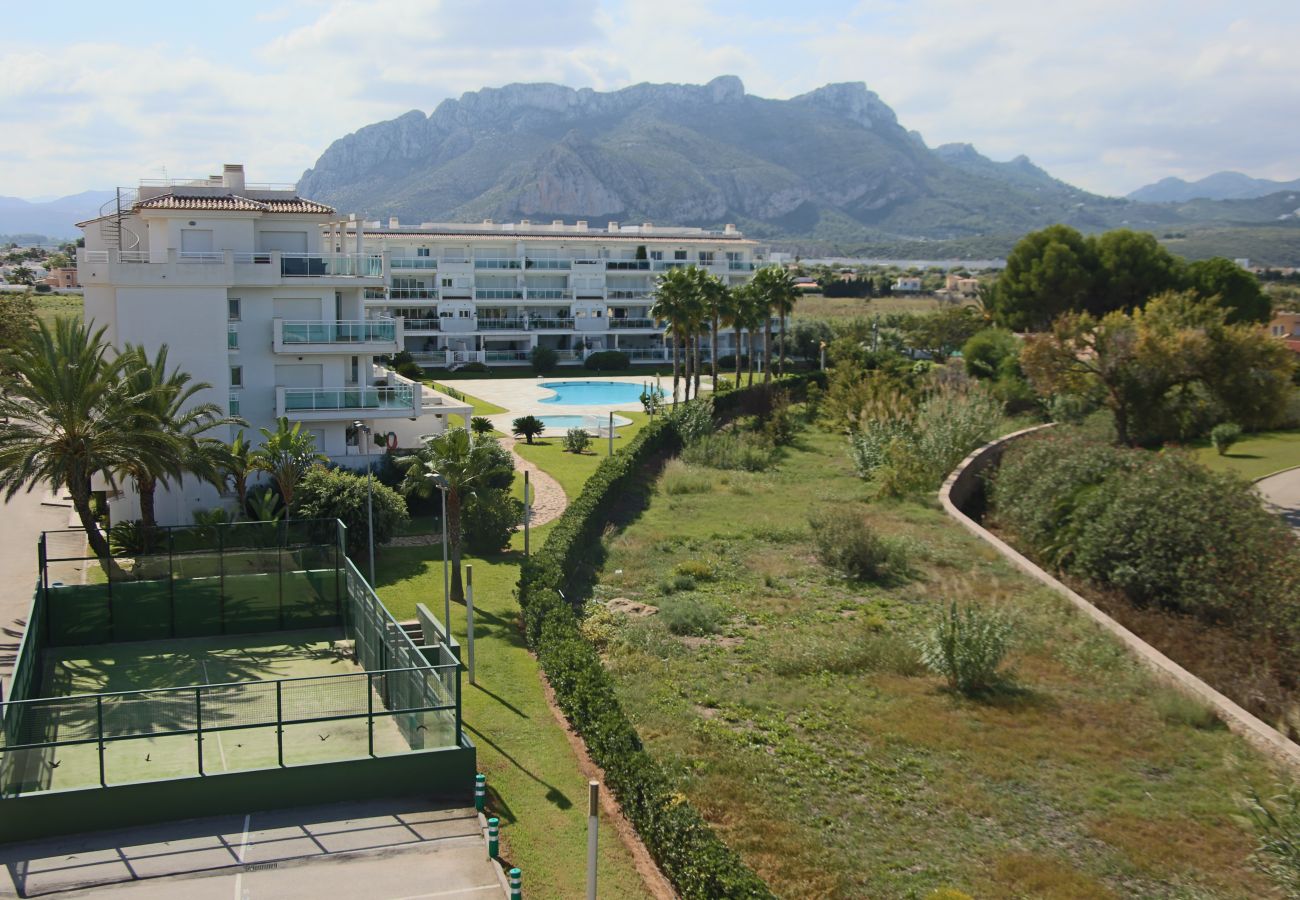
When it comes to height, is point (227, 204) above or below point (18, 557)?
above

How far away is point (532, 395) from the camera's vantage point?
62594 mm

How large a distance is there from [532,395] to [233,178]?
88.7 ft

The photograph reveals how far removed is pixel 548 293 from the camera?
254 ft

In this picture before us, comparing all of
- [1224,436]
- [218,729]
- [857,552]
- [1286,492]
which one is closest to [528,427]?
[857,552]

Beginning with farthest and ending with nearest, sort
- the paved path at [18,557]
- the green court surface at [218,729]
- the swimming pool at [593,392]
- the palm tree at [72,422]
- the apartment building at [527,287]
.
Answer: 1. the apartment building at [527,287]
2. the swimming pool at [593,392]
3. the palm tree at [72,422]
4. the paved path at [18,557]
5. the green court surface at [218,729]

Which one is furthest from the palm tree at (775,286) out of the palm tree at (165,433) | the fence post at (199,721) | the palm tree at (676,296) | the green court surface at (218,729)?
the fence post at (199,721)

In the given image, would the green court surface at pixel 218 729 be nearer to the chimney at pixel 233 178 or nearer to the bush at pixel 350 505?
the bush at pixel 350 505

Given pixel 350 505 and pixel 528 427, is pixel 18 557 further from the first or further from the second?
pixel 528 427

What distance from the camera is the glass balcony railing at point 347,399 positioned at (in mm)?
33594

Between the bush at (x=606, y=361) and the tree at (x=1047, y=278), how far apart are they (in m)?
26.0

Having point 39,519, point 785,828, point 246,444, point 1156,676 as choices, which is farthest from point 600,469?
point 785,828

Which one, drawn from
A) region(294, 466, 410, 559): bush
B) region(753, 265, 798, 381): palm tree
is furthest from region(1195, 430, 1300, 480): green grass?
region(294, 466, 410, 559): bush

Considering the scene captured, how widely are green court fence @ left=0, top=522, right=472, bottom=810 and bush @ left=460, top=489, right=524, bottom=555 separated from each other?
5948 millimetres

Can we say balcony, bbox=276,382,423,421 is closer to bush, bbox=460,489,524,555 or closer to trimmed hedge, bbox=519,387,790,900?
bush, bbox=460,489,524,555
